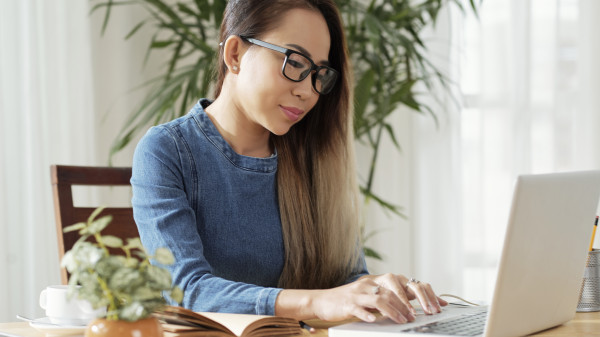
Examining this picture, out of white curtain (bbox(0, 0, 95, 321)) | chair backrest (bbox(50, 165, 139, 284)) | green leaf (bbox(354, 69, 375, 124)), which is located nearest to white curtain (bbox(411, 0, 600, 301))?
green leaf (bbox(354, 69, 375, 124))

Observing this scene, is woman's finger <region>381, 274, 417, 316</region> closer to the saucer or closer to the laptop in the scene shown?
the laptop

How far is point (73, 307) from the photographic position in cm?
106

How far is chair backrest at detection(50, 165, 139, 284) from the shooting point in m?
1.61

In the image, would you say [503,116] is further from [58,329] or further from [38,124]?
[58,329]

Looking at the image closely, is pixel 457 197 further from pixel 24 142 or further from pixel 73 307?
pixel 73 307

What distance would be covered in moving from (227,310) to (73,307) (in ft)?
0.82

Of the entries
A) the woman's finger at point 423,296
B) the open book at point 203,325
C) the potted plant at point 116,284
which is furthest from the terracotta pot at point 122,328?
the woman's finger at point 423,296

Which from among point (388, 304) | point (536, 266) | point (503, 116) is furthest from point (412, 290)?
point (503, 116)

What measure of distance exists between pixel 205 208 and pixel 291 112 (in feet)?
0.81

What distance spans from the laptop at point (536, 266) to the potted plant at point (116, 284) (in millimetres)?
302

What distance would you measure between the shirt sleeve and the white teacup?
22 centimetres

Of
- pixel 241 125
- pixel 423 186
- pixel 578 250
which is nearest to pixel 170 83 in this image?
pixel 241 125

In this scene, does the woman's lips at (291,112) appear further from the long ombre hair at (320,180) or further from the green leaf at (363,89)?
the green leaf at (363,89)

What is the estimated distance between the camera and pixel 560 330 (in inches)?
45.2
